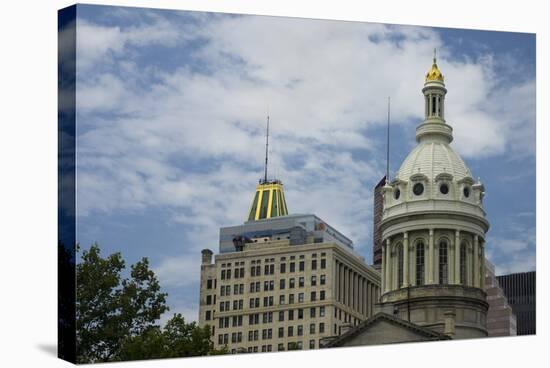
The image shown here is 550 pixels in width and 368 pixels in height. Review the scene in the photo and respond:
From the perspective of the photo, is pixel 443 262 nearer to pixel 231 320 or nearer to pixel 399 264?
pixel 399 264

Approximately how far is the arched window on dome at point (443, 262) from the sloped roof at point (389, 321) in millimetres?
4273

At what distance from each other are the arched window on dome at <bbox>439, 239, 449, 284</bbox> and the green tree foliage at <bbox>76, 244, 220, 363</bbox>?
59.1ft

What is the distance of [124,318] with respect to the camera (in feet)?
181

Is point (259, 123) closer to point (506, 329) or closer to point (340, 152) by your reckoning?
point (340, 152)

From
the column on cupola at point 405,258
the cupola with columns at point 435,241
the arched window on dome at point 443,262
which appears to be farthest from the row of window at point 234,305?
the arched window on dome at point 443,262

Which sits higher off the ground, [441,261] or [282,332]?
[441,261]

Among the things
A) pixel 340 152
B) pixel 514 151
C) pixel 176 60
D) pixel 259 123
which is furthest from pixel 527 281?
pixel 176 60

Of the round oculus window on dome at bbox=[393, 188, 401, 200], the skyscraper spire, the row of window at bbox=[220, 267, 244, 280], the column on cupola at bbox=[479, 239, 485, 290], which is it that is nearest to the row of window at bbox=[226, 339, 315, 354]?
the row of window at bbox=[220, 267, 244, 280]

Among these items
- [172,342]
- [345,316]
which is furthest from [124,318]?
[345,316]

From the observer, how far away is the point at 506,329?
215 ft

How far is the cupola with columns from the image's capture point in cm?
6378

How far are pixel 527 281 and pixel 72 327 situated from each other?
2150 cm

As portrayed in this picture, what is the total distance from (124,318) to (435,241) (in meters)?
20.2

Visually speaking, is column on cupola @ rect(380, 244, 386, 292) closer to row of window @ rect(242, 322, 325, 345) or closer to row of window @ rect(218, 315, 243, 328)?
row of window @ rect(242, 322, 325, 345)
